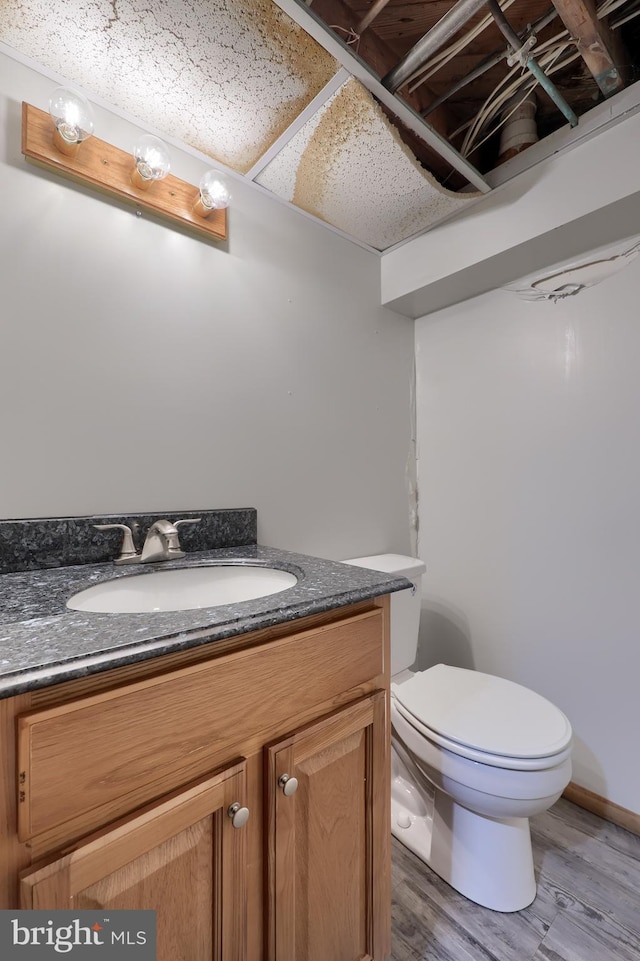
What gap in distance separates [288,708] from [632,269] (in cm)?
160

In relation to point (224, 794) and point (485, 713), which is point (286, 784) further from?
point (485, 713)

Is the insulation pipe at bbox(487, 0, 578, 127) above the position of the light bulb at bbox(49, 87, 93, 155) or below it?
above

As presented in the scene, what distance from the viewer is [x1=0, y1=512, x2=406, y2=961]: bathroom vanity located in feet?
1.62

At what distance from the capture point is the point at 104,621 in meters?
0.61

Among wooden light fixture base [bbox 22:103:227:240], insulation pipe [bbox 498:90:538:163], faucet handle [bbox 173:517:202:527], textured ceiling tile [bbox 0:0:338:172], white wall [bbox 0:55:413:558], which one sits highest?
insulation pipe [bbox 498:90:538:163]

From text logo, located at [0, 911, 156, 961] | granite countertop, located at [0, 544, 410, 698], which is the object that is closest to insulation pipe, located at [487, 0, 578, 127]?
granite countertop, located at [0, 544, 410, 698]

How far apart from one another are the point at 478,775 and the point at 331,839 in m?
0.44

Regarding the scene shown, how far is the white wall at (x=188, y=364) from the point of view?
3.32 ft

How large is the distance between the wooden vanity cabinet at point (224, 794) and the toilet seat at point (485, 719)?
29 cm

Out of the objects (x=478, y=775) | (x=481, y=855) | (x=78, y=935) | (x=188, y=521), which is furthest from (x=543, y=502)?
(x=78, y=935)

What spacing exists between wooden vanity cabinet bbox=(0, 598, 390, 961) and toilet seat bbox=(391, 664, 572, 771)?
287 millimetres

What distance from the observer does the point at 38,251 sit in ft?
3.36

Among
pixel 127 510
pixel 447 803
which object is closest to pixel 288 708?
pixel 127 510

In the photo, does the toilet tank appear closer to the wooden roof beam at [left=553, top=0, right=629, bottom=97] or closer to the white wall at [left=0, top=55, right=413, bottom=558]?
the white wall at [left=0, top=55, right=413, bottom=558]
